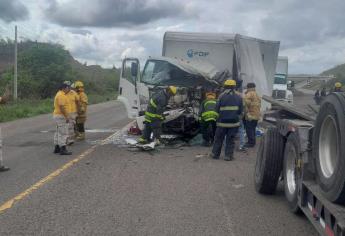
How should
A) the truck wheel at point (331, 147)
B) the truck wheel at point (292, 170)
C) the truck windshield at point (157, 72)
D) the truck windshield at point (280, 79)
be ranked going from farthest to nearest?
the truck windshield at point (280, 79)
the truck windshield at point (157, 72)
the truck wheel at point (292, 170)
the truck wheel at point (331, 147)

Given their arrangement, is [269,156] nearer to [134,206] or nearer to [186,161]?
[134,206]

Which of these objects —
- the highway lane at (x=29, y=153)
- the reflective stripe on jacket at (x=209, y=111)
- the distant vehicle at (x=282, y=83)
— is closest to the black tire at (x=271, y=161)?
the highway lane at (x=29, y=153)

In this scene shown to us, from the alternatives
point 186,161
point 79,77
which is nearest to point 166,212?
point 186,161

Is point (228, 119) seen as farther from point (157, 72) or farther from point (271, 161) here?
point (271, 161)

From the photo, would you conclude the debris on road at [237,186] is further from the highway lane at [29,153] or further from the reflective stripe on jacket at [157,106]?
the reflective stripe on jacket at [157,106]

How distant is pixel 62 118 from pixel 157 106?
2187mm

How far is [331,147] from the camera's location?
464 centimetres

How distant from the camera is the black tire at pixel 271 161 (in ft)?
22.4

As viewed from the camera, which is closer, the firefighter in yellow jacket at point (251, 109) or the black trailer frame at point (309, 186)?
the black trailer frame at point (309, 186)

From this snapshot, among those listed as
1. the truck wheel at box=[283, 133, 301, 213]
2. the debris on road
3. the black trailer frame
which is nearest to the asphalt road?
the debris on road

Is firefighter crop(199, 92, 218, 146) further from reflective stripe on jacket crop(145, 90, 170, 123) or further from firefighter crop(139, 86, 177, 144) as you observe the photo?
reflective stripe on jacket crop(145, 90, 170, 123)

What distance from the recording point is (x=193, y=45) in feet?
48.1

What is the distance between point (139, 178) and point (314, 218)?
402 cm

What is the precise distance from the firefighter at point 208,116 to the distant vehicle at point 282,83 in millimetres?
16409
